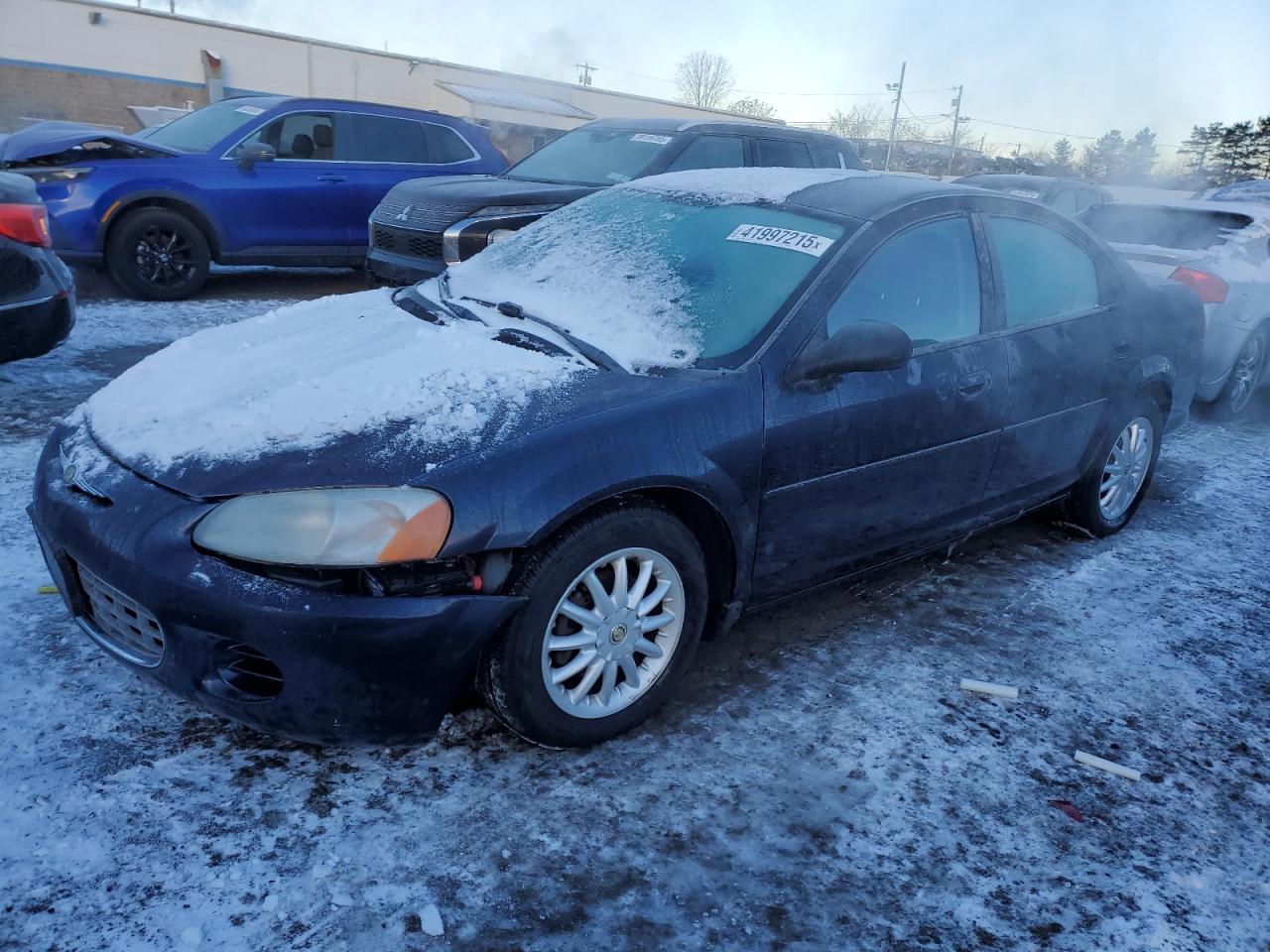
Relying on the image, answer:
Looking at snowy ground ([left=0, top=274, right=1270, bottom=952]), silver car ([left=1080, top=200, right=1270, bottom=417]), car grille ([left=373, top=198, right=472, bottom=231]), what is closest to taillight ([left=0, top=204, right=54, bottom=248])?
snowy ground ([left=0, top=274, right=1270, bottom=952])

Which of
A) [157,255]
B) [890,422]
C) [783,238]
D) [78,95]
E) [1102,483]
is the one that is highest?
[78,95]

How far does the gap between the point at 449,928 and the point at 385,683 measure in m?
0.56

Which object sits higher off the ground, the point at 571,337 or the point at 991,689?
the point at 571,337

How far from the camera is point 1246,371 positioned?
695 centimetres

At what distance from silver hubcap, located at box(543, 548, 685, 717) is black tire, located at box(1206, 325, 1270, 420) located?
5676 mm

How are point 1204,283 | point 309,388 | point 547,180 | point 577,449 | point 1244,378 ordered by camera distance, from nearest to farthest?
point 577,449
point 309,388
point 1204,283
point 1244,378
point 547,180

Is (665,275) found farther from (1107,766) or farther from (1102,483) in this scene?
(1102,483)

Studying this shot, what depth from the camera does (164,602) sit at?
2.28 m

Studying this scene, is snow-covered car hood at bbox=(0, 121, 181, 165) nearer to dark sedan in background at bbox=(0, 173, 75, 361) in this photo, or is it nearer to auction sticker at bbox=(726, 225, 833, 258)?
dark sedan in background at bbox=(0, 173, 75, 361)

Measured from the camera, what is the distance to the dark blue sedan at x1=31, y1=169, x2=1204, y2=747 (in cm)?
228

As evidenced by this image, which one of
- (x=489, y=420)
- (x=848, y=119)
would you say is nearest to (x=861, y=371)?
(x=489, y=420)

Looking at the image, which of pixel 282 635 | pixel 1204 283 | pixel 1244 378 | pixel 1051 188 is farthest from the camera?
pixel 1051 188

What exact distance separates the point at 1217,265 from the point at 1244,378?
977 mm

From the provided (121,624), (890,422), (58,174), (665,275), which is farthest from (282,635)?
(58,174)
